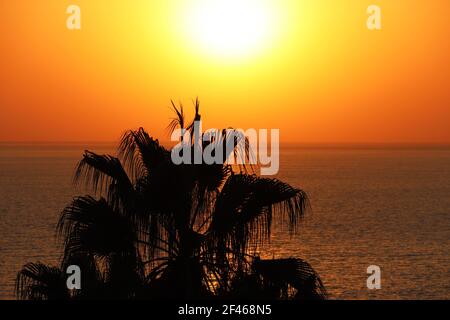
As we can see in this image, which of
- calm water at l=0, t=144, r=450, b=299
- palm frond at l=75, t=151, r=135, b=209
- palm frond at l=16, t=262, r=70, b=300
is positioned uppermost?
palm frond at l=75, t=151, r=135, b=209

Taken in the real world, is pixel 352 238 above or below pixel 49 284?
below

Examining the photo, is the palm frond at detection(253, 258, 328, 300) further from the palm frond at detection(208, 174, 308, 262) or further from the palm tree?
the palm frond at detection(208, 174, 308, 262)

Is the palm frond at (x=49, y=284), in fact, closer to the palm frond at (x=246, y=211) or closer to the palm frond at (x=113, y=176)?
the palm frond at (x=113, y=176)

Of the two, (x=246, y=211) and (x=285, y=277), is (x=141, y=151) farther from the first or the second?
(x=285, y=277)

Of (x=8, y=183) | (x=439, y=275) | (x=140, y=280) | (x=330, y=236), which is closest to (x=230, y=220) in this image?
(x=140, y=280)

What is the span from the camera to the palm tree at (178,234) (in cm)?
1243

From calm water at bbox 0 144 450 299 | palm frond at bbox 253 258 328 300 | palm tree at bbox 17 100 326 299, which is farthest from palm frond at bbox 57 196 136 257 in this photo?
calm water at bbox 0 144 450 299

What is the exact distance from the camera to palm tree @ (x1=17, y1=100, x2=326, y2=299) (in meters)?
12.4

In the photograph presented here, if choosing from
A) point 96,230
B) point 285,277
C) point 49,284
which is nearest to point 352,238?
point 49,284

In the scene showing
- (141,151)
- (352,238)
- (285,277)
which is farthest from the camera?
(352,238)

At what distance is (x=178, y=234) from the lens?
518 inches

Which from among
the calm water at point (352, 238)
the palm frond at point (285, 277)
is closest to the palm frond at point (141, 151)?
the palm frond at point (285, 277)

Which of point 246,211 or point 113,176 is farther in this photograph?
point 113,176
